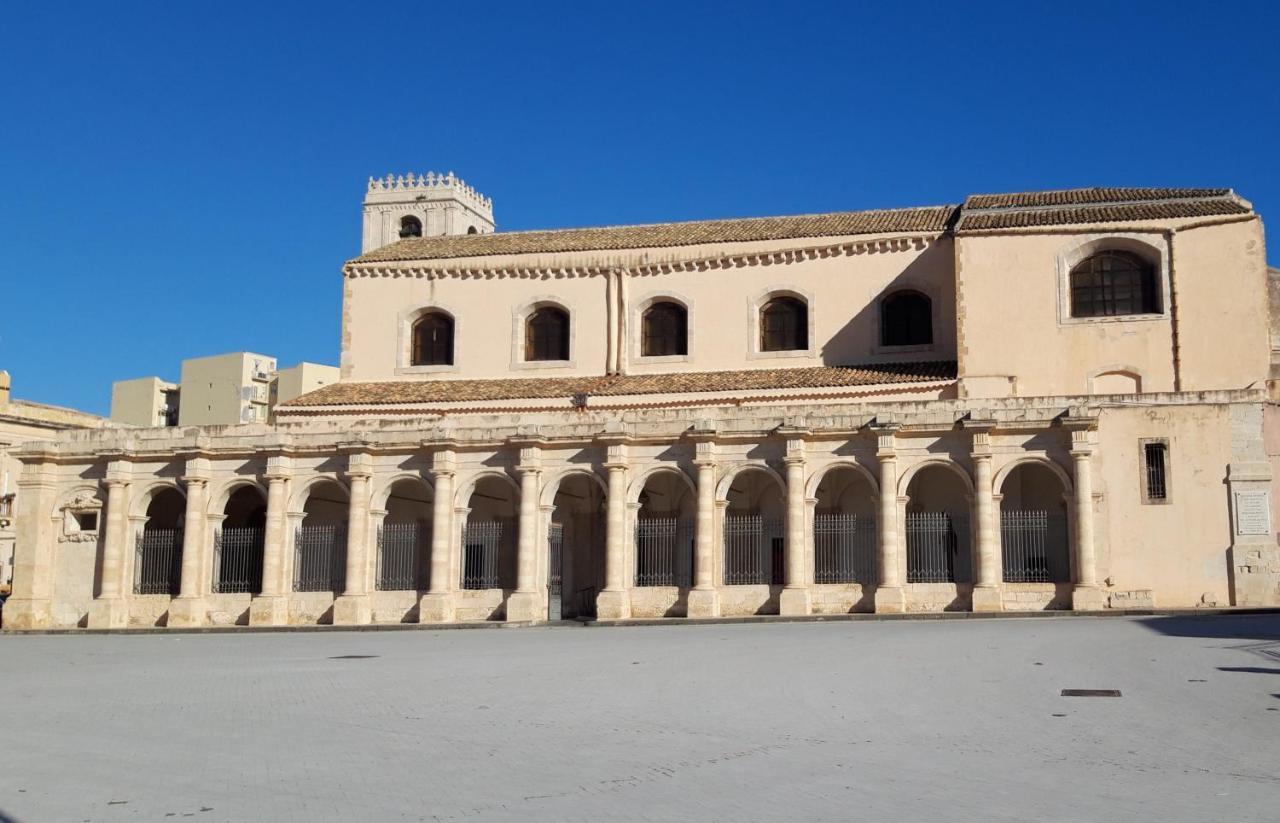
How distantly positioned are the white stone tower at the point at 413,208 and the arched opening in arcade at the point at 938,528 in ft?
84.8

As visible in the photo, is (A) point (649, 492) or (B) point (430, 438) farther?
(A) point (649, 492)

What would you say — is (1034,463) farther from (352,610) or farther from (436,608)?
(352,610)

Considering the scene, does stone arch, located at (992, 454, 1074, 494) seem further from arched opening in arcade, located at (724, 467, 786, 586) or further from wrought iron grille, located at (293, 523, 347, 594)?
wrought iron grille, located at (293, 523, 347, 594)

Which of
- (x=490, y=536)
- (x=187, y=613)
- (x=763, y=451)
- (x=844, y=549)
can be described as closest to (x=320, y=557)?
(x=187, y=613)

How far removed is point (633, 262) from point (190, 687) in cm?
2314

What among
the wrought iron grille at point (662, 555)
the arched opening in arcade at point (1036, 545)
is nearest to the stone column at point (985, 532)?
the arched opening in arcade at point (1036, 545)

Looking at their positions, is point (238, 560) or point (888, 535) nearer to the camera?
point (888, 535)

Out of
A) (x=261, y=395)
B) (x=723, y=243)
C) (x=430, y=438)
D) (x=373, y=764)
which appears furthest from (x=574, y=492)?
(x=261, y=395)

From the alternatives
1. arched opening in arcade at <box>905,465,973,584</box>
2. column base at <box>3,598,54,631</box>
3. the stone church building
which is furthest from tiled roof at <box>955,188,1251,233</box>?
column base at <box>3,598,54,631</box>

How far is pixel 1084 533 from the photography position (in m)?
26.7

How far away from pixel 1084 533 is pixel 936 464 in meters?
3.24

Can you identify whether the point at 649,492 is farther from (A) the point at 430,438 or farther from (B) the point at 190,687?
(B) the point at 190,687

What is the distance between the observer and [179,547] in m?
32.4

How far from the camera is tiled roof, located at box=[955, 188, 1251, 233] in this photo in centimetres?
3105
